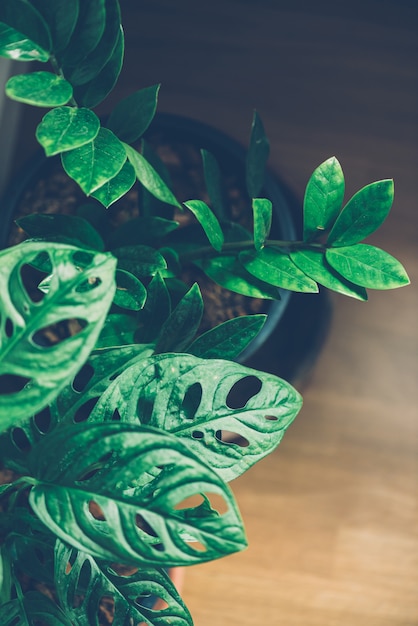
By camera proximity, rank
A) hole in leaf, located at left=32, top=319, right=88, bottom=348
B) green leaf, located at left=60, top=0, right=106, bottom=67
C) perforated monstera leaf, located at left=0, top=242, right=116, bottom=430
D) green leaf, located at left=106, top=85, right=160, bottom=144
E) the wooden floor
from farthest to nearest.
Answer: the wooden floor, hole in leaf, located at left=32, top=319, right=88, bottom=348, green leaf, located at left=106, top=85, right=160, bottom=144, green leaf, located at left=60, top=0, right=106, bottom=67, perforated monstera leaf, located at left=0, top=242, right=116, bottom=430

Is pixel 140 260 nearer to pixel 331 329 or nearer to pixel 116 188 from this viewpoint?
pixel 116 188

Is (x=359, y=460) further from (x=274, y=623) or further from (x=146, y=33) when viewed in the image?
(x=146, y=33)

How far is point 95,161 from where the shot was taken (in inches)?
20.6

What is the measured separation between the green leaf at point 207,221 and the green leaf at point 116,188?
0.07 meters

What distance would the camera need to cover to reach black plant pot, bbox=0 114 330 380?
2.68 feet

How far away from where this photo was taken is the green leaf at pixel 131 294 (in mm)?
616

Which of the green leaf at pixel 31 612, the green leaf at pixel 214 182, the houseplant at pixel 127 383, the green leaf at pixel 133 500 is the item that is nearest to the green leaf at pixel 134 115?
the houseplant at pixel 127 383

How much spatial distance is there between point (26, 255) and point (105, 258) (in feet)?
0.21

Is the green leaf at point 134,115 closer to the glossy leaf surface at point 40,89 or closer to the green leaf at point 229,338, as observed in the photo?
the glossy leaf surface at point 40,89

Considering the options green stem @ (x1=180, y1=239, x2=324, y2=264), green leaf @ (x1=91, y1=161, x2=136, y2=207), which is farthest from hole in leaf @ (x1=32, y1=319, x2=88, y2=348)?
green leaf @ (x1=91, y1=161, x2=136, y2=207)

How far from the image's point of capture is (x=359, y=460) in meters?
1.09

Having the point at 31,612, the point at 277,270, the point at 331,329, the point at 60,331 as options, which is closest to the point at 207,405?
the point at 277,270

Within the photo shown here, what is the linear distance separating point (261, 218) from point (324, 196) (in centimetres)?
7

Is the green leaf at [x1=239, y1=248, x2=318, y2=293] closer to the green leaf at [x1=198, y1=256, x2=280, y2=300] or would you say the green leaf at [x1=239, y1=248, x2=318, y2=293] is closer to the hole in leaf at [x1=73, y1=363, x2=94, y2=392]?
the green leaf at [x1=198, y1=256, x2=280, y2=300]
